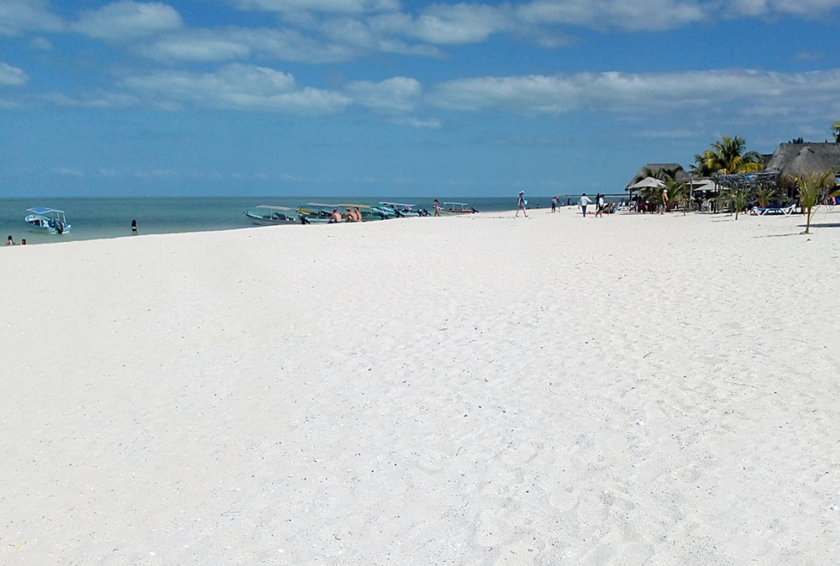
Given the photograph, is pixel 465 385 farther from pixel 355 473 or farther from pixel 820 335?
pixel 820 335

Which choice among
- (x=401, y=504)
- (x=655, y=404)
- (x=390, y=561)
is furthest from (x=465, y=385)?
(x=390, y=561)

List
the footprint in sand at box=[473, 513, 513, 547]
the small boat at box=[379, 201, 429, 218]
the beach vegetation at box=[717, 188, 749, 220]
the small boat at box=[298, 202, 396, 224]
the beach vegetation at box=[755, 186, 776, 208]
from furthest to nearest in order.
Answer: the small boat at box=[379, 201, 429, 218]
the small boat at box=[298, 202, 396, 224]
the beach vegetation at box=[717, 188, 749, 220]
the beach vegetation at box=[755, 186, 776, 208]
the footprint in sand at box=[473, 513, 513, 547]

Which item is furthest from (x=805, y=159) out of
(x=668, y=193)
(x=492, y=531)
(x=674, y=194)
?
(x=492, y=531)

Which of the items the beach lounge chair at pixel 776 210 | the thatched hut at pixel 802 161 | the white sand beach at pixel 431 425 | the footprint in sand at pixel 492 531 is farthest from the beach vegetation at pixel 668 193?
the footprint in sand at pixel 492 531

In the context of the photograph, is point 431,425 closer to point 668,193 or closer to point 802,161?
point 668,193

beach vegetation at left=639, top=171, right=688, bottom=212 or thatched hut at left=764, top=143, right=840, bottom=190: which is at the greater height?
thatched hut at left=764, top=143, right=840, bottom=190

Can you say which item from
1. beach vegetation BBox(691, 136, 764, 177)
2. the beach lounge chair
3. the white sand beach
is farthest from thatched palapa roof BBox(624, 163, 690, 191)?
the white sand beach

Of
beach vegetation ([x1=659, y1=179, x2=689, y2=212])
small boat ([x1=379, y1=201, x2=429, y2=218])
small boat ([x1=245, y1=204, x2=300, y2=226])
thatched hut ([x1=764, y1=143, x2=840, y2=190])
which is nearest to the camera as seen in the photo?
thatched hut ([x1=764, y1=143, x2=840, y2=190])

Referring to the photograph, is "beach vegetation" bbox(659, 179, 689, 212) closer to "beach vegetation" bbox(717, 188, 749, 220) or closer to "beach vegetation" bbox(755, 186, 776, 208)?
"beach vegetation" bbox(717, 188, 749, 220)

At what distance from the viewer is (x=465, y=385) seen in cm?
→ 588

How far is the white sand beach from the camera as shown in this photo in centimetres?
360

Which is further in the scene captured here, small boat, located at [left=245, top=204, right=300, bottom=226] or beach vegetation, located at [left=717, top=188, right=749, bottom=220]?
small boat, located at [left=245, top=204, right=300, bottom=226]

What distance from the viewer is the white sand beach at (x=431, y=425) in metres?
3.60

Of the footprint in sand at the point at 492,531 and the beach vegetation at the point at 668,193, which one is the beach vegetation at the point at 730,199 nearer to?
the beach vegetation at the point at 668,193
